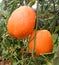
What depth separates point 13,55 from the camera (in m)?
1.16

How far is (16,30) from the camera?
0.80m

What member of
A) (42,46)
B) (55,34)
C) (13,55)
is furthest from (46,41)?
(13,55)

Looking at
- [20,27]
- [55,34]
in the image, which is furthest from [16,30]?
[55,34]

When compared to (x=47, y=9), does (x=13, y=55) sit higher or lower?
lower

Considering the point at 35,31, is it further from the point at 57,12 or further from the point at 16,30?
the point at 57,12

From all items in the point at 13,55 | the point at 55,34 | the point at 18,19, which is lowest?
the point at 13,55

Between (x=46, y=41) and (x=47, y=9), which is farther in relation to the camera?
(x=47, y=9)

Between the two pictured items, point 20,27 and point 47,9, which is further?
point 47,9

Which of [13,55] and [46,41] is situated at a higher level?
[46,41]

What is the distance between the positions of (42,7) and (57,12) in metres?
0.06

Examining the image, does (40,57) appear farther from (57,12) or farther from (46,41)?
(57,12)

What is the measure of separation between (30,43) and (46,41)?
5 centimetres

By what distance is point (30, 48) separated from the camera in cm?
82

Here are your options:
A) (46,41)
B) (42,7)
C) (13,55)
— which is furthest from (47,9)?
(46,41)
